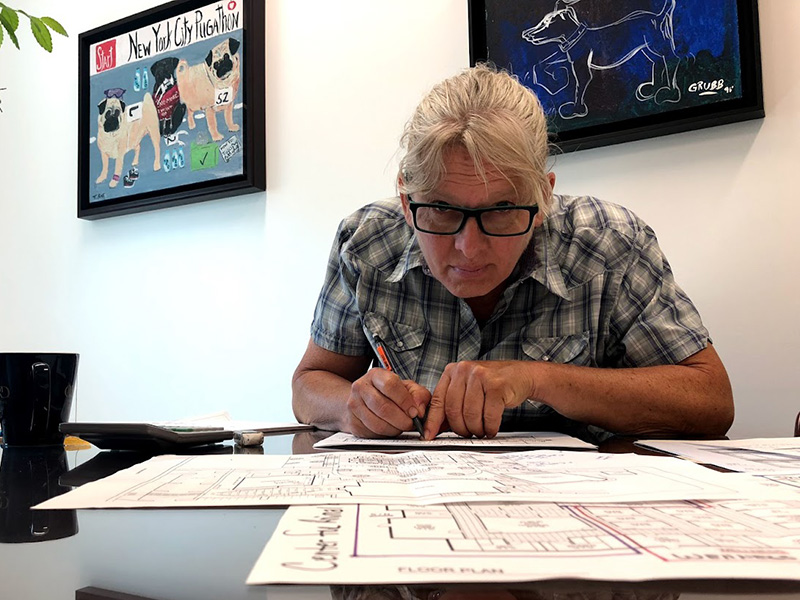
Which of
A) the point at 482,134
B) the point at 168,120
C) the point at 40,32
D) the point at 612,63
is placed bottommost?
the point at 482,134

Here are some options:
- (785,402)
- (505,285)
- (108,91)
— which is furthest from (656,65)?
(108,91)

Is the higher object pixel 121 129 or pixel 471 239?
pixel 121 129

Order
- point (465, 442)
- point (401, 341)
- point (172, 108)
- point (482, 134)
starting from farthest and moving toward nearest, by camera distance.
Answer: point (172, 108) → point (401, 341) → point (482, 134) → point (465, 442)

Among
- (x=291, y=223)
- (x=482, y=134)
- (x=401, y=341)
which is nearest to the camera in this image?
(x=482, y=134)

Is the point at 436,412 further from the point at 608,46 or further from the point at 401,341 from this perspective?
the point at 608,46

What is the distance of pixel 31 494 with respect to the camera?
56cm

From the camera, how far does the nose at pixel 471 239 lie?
1.06 m

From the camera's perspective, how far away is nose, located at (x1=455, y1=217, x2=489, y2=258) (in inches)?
41.6

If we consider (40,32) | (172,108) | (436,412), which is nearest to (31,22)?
(40,32)

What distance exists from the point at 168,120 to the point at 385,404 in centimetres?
166

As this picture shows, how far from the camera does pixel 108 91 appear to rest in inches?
94.7

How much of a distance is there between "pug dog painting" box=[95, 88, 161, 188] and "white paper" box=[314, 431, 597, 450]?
5.38 feet

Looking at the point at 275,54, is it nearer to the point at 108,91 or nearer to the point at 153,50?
the point at 153,50

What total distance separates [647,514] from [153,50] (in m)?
2.30
